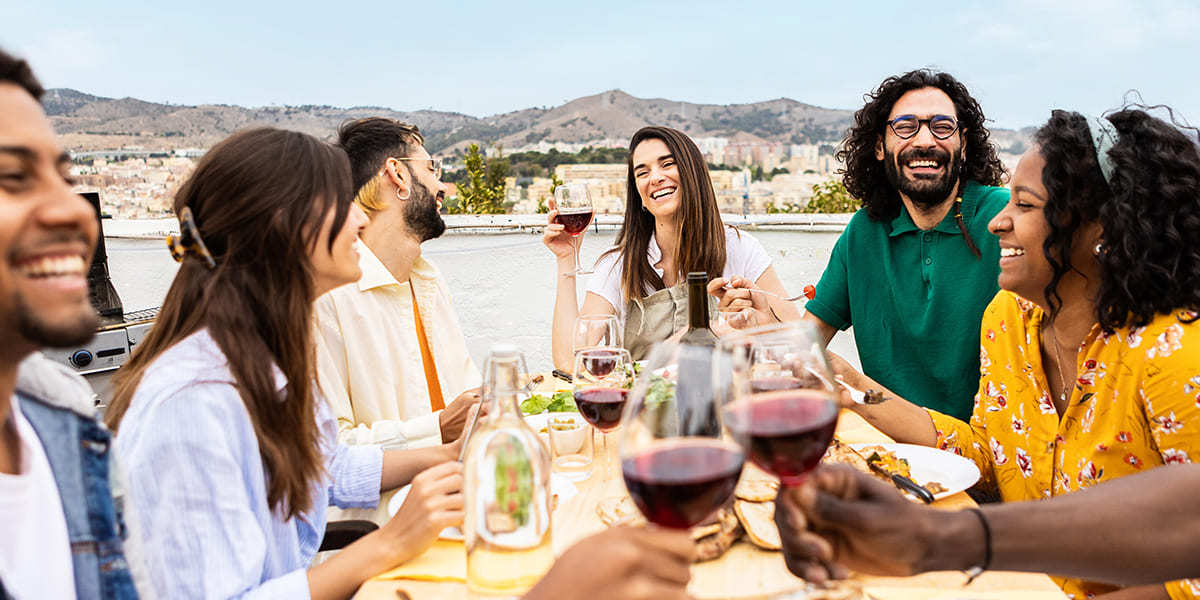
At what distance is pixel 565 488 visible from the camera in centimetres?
147

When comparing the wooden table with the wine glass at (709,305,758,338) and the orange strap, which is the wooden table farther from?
the orange strap

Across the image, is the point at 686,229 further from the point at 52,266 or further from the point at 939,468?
the point at 52,266

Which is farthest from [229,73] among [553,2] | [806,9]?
[806,9]

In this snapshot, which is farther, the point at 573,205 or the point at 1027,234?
the point at 573,205

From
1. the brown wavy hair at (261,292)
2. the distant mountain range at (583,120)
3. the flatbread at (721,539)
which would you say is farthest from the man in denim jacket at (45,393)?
the distant mountain range at (583,120)

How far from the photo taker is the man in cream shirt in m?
2.37

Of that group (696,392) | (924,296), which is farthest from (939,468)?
(924,296)

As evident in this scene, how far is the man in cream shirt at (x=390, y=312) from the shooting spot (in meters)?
2.37

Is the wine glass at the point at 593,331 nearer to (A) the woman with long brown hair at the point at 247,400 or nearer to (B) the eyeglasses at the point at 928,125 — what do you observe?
(A) the woman with long brown hair at the point at 247,400

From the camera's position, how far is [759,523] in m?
1.24

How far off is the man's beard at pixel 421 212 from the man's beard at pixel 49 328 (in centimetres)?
198

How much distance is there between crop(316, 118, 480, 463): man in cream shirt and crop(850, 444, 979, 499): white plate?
1.24 meters

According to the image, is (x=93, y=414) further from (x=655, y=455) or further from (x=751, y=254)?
(x=751, y=254)

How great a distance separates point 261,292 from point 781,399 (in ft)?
3.32
